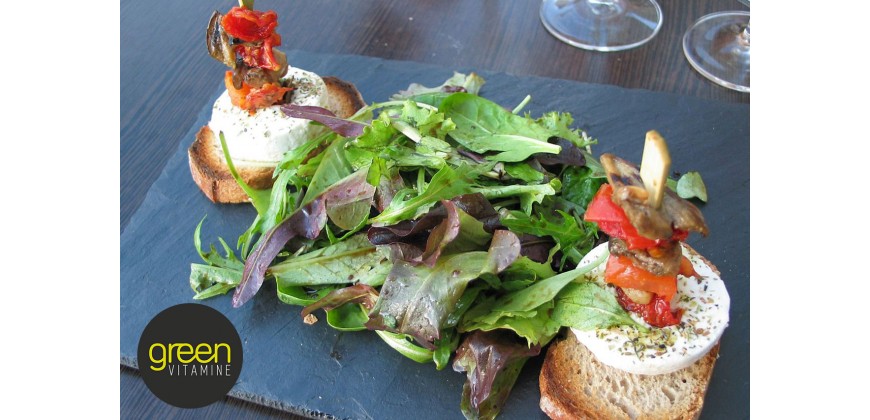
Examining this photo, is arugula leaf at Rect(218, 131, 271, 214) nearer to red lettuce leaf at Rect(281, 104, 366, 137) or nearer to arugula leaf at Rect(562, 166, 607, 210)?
red lettuce leaf at Rect(281, 104, 366, 137)

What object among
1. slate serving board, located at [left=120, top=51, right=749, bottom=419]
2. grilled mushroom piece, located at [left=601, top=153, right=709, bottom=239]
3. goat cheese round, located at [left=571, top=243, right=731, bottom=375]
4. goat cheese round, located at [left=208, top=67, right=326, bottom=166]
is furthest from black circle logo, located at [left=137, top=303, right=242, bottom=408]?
grilled mushroom piece, located at [left=601, top=153, right=709, bottom=239]

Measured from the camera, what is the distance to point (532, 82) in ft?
12.4

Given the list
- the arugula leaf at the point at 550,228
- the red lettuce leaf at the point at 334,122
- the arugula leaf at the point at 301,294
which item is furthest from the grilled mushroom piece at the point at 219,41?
the arugula leaf at the point at 550,228

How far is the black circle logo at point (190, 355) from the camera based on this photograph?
286cm

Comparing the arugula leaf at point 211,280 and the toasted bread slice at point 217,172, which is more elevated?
the toasted bread slice at point 217,172

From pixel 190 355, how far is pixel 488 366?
3.77ft

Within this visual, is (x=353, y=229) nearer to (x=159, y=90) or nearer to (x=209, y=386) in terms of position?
(x=209, y=386)

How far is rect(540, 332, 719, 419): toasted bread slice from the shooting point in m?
2.51

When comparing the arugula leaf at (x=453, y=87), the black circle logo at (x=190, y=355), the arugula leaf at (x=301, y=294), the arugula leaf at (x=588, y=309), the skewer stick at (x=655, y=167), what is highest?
the skewer stick at (x=655, y=167)

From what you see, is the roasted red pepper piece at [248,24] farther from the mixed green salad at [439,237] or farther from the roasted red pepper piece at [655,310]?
the roasted red pepper piece at [655,310]

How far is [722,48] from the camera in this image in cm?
414

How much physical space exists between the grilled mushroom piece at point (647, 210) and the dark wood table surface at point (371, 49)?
79.8 inches

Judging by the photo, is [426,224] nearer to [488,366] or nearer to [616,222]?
[488,366]

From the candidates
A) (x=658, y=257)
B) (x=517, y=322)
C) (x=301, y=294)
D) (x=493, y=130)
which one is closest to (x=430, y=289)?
(x=517, y=322)
